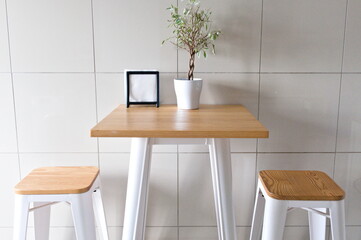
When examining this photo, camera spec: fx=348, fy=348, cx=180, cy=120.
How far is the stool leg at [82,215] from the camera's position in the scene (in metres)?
1.35

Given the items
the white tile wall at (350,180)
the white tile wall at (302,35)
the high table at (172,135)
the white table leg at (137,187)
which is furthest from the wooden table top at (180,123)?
the white tile wall at (350,180)

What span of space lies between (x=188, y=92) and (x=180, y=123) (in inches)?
11.3

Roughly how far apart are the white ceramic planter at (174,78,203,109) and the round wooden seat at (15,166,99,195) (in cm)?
51

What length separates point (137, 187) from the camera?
1377 mm

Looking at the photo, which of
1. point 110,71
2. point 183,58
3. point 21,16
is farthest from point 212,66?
point 21,16

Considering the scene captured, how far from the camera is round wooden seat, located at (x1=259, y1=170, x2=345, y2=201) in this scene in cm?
127

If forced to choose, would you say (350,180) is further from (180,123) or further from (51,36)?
(51,36)

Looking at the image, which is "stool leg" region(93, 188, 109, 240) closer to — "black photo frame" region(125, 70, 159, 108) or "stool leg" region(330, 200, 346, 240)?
"black photo frame" region(125, 70, 159, 108)

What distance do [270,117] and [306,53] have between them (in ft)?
1.19

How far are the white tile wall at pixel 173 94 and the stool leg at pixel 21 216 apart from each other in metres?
0.49

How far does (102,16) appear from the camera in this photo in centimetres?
170

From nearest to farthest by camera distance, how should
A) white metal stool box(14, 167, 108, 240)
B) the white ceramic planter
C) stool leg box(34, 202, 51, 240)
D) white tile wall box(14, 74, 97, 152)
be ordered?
white metal stool box(14, 167, 108, 240), the white ceramic planter, stool leg box(34, 202, 51, 240), white tile wall box(14, 74, 97, 152)

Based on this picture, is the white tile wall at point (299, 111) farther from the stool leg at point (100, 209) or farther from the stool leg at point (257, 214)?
the stool leg at point (100, 209)

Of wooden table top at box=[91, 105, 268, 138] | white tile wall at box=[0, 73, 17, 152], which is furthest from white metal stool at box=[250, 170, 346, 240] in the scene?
white tile wall at box=[0, 73, 17, 152]
